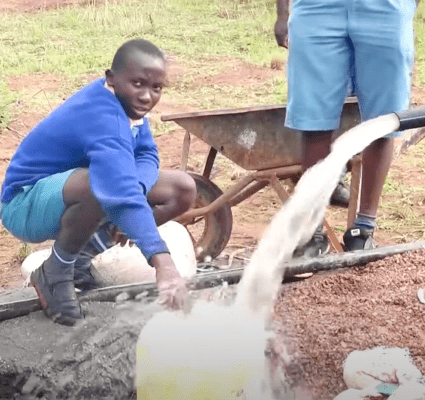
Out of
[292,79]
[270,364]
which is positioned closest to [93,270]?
[270,364]

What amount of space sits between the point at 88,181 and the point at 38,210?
0.70 ft

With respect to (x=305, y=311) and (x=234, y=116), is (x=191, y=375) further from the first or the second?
(x=234, y=116)

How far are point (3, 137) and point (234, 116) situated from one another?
2.80m

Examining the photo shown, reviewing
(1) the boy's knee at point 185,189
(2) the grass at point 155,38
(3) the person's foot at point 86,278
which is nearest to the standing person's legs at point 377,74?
(1) the boy's knee at point 185,189

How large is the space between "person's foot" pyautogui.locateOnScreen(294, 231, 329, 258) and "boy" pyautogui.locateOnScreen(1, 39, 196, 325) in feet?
2.39

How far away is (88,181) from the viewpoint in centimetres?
243

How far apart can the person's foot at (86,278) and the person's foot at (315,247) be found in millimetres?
746

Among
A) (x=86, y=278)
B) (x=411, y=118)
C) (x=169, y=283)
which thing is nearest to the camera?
(x=411, y=118)

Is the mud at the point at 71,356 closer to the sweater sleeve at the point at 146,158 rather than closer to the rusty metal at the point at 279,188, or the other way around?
the sweater sleeve at the point at 146,158

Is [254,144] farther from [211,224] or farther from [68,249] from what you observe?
[68,249]

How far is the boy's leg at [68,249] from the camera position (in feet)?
8.04

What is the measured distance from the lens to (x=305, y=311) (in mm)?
2658

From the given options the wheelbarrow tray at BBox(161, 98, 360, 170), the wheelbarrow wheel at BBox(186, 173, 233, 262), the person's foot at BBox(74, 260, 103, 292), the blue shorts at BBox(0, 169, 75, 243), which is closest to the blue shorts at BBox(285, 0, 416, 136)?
the wheelbarrow tray at BBox(161, 98, 360, 170)

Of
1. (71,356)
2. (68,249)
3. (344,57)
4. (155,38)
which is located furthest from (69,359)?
(155,38)
